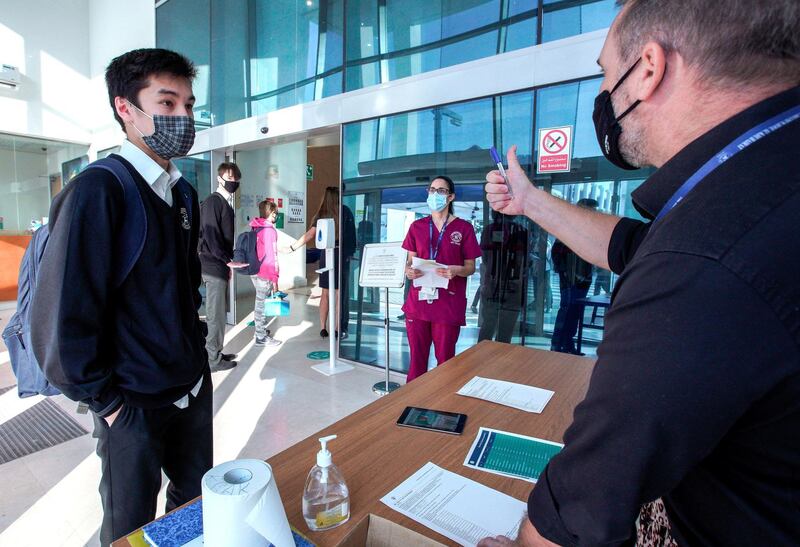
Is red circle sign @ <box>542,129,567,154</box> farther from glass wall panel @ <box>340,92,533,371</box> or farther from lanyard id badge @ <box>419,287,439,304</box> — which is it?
lanyard id badge @ <box>419,287,439,304</box>

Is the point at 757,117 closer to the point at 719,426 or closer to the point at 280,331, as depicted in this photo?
the point at 719,426

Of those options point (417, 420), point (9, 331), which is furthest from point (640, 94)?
point (9, 331)

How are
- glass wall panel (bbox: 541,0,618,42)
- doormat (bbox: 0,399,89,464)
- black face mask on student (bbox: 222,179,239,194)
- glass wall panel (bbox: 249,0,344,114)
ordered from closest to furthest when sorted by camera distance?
doormat (bbox: 0,399,89,464), glass wall panel (bbox: 541,0,618,42), black face mask on student (bbox: 222,179,239,194), glass wall panel (bbox: 249,0,344,114)

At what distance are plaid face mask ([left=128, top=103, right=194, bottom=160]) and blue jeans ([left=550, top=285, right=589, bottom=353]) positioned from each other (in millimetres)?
2576

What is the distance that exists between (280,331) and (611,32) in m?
5.16

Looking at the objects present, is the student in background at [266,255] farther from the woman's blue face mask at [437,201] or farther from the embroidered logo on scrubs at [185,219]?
the embroidered logo on scrubs at [185,219]

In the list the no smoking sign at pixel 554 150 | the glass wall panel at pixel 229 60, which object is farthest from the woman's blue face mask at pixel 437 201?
the glass wall panel at pixel 229 60

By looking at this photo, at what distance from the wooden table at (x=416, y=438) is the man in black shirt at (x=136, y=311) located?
499 mm

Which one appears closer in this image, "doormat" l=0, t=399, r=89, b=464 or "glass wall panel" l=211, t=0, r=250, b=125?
"doormat" l=0, t=399, r=89, b=464

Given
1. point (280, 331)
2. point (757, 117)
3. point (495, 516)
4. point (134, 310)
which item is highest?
point (757, 117)

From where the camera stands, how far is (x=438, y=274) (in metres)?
3.00

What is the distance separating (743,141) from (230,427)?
10.1ft

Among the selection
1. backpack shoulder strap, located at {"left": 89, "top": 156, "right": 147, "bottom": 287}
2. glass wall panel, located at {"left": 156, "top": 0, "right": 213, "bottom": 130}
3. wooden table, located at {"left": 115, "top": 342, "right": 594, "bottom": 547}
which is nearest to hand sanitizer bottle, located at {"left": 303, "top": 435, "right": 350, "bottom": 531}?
wooden table, located at {"left": 115, "top": 342, "right": 594, "bottom": 547}

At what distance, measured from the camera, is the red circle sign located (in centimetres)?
297
